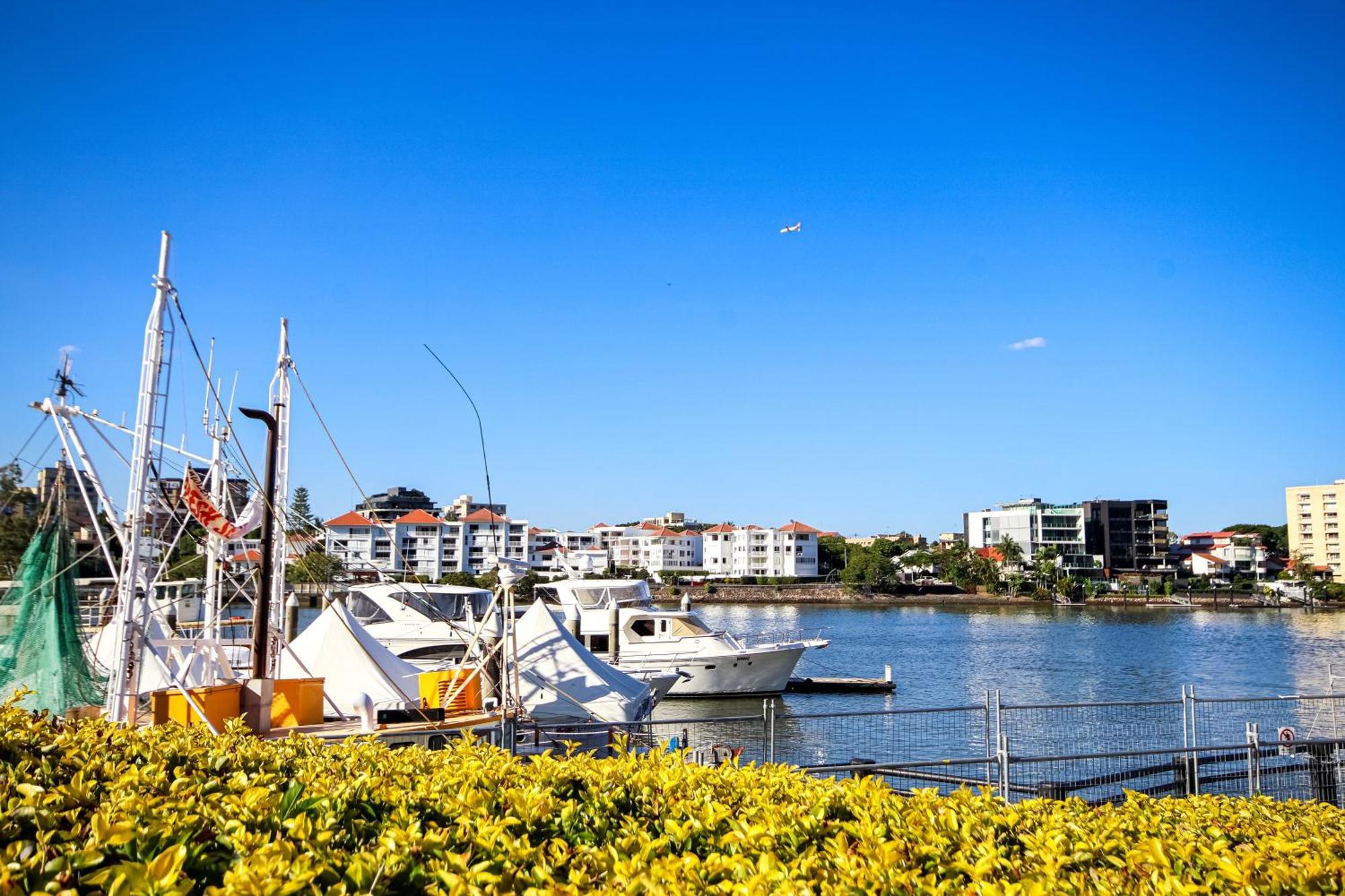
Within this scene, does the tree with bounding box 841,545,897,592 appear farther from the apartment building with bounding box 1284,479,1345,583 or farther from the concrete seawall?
the apartment building with bounding box 1284,479,1345,583

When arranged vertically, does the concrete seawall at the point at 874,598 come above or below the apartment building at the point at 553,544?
below

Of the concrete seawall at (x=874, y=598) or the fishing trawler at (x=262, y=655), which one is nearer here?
the fishing trawler at (x=262, y=655)

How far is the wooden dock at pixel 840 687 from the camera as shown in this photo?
40219 mm

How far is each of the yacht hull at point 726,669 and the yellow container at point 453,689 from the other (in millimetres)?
19045

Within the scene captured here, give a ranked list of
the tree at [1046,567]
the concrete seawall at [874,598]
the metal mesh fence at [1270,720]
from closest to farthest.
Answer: the metal mesh fence at [1270,720] → the concrete seawall at [874,598] → the tree at [1046,567]

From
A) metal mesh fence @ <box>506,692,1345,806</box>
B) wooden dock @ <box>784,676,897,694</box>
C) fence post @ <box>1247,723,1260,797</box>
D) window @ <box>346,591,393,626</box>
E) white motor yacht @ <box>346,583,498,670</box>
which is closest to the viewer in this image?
fence post @ <box>1247,723,1260,797</box>

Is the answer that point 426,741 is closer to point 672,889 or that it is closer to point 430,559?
point 672,889

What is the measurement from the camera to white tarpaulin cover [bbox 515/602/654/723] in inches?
924

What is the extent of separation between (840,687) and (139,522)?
101ft

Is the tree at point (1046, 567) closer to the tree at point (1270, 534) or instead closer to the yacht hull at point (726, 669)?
the tree at point (1270, 534)

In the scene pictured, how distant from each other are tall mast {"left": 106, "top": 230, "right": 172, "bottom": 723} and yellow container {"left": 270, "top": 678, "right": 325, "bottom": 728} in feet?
7.51

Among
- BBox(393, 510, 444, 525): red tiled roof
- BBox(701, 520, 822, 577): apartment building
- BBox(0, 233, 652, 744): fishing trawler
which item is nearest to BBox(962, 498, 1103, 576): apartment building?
BBox(701, 520, 822, 577): apartment building

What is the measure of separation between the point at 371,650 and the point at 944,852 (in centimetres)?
1850

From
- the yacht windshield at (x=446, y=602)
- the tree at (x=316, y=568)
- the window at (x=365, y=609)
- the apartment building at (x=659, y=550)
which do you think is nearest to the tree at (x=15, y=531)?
the tree at (x=316, y=568)
